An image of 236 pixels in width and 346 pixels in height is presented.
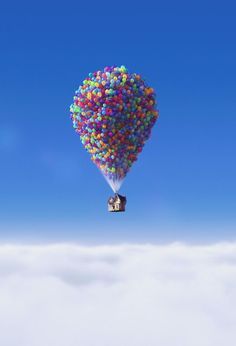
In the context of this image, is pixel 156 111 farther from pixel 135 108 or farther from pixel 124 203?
pixel 124 203

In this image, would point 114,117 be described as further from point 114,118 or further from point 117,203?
point 117,203

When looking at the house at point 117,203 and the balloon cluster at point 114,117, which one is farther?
the house at point 117,203

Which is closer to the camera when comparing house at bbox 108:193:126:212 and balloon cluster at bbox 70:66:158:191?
balloon cluster at bbox 70:66:158:191

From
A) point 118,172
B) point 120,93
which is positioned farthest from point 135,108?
point 118,172

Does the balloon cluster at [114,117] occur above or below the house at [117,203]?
above

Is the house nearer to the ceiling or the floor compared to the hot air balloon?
nearer to the floor
